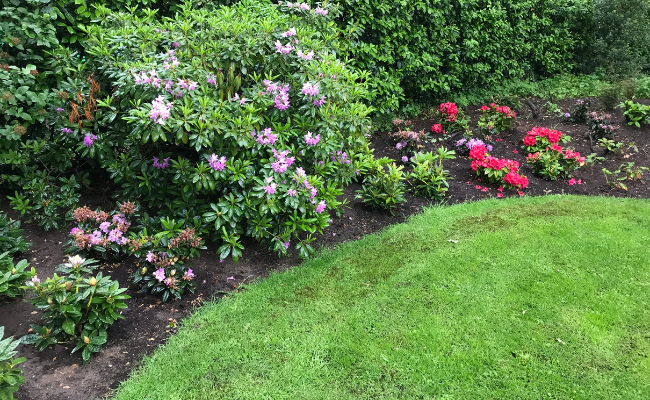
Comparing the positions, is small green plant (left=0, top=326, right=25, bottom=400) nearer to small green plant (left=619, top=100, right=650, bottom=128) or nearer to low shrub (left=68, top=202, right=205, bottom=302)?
low shrub (left=68, top=202, right=205, bottom=302)

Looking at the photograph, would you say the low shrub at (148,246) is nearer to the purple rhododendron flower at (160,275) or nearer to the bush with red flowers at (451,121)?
the purple rhododendron flower at (160,275)

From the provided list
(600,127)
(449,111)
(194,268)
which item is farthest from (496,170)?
(194,268)

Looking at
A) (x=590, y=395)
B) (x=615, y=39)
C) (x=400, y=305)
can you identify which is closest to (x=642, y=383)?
(x=590, y=395)

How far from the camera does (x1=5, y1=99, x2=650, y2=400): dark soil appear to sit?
2588mm

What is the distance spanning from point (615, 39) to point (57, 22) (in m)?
9.40

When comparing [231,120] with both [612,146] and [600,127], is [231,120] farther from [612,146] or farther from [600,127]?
[600,127]

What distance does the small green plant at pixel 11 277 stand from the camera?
274 cm

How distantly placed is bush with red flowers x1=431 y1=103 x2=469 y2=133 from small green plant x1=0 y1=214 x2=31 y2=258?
205 inches

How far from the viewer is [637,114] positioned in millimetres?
6320

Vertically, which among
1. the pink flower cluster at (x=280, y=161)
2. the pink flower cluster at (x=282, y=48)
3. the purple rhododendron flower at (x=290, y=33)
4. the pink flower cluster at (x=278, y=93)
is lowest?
the pink flower cluster at (x=280, y=161)

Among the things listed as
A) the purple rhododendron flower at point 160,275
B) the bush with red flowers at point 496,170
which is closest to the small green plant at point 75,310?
the purple rhododendron flower at point 160,275

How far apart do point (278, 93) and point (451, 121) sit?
3.80 meters

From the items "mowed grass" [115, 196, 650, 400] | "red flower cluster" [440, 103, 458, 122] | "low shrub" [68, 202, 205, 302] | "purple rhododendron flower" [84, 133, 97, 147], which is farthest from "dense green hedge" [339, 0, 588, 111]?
"low shrub" [68, 202, 205, 302]

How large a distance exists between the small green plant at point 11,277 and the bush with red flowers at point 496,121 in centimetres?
561
